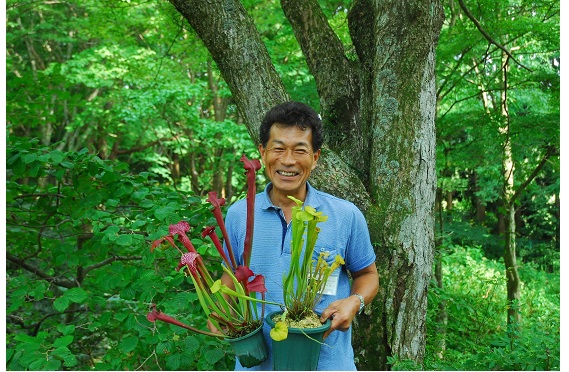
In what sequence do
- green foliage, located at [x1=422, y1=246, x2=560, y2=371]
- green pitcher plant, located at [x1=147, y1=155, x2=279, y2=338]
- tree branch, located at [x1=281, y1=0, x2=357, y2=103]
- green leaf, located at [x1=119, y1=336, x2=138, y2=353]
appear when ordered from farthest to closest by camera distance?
tree branch, located at [x1=281, y1=0, x2=357, y2=103] < green foliage, located at [x1=422, y1=246, x2=560, y2=371] < green leaf, located at [x1=119, y1=336, x2=138, y2=353] < green pitcher plant, located at [x1=147, y1=155, x2=279, y2=338]

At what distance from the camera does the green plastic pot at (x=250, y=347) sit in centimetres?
150

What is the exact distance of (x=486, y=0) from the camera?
477 cm

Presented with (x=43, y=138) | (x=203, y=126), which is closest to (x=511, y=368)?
(x=203, y=126)

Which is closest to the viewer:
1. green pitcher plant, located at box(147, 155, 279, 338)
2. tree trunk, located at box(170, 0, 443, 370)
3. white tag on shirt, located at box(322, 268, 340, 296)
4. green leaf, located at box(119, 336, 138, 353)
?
green pitcher plant, located at box(147, 155, 279, 338)

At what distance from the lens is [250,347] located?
1511 millimetres

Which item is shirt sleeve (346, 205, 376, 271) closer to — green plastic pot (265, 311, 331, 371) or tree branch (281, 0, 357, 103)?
green plastic pot (265, 311, 331, 371)

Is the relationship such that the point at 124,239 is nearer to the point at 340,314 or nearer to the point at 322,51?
the point at 340,314

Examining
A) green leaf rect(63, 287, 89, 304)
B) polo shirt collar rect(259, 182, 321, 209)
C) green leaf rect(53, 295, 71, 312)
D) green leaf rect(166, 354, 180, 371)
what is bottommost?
green leaf rect(166, 354, 180, 371)

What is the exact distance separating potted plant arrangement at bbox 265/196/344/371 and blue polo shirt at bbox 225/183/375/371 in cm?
15

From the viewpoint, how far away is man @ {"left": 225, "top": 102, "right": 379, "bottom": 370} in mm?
1689

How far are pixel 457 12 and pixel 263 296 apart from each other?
573 centimetres

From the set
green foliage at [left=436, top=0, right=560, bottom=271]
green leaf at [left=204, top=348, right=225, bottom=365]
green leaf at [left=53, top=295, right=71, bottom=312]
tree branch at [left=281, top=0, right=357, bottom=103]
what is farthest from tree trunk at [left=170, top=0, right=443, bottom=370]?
green foliage at [left=436, top=0, right=560, bottom=271]

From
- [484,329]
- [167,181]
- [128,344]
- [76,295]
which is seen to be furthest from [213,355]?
[167,181]

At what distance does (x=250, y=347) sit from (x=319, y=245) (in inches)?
15.3
